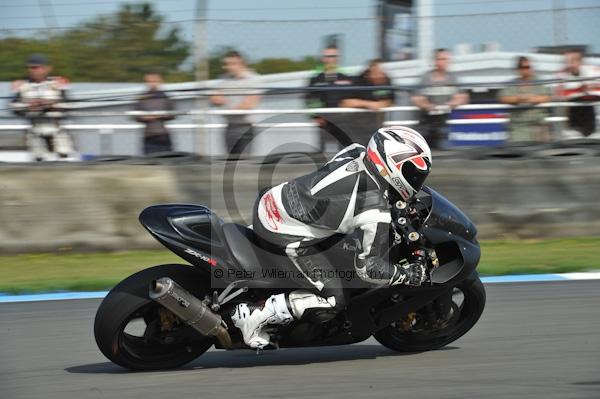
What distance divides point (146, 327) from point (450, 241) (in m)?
1.81

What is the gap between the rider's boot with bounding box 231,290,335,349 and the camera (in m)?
5.01

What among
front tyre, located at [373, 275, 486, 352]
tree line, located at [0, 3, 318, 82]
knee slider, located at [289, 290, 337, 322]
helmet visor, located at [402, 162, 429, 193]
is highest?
tree line, located at [0, 3, 318, 82]

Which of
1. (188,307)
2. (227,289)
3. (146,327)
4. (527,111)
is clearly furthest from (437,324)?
(527,111)

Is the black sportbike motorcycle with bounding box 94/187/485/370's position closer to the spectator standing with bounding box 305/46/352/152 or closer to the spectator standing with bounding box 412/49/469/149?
the spectator standing with bounding box 305/46/352/152

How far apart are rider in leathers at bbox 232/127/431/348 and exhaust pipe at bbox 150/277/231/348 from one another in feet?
0.46

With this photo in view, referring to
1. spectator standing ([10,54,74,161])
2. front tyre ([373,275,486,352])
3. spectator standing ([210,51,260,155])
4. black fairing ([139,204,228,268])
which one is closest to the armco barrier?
spectator standing ([210,51,260,155])

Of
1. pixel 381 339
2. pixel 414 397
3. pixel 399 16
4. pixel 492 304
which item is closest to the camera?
pixel 414 397

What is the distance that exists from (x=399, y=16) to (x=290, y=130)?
1959 mm

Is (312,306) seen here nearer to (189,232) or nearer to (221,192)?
(189,232)

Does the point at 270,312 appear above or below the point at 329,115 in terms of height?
below

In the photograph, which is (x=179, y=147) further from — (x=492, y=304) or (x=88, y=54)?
(x=492, y=304)

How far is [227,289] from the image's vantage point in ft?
16.5

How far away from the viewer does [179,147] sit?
9.30 m

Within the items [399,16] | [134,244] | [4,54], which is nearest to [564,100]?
[399,16]
